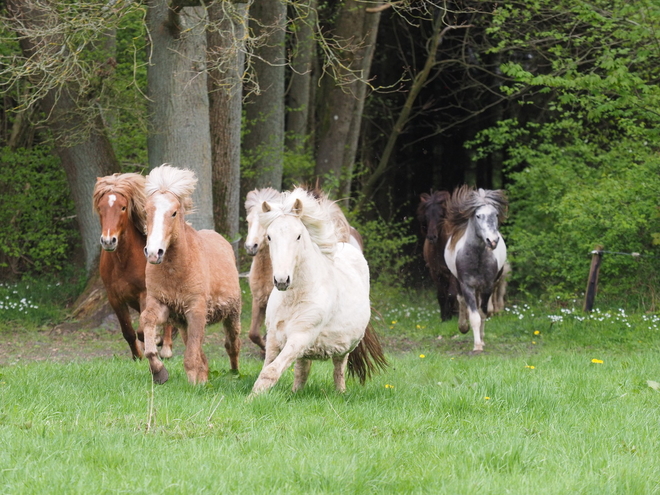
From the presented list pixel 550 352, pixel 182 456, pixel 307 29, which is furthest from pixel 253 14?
pixel 182 456

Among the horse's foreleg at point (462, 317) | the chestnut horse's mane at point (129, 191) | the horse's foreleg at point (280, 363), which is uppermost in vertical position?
the chestnut horse's mane at point (129, 191)

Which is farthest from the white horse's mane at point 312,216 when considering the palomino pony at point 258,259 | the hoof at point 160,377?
the palomino pony at point 258,259

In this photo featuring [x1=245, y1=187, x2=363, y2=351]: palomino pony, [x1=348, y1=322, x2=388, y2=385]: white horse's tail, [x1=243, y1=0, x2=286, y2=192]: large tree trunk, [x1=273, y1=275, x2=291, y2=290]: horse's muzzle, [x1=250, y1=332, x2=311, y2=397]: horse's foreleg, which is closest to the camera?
[x1=273, y1=275, x2=291, y2=290]: horse's muzzle

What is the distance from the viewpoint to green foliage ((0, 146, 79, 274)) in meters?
16.4

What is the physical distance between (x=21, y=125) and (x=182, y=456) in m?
14.9

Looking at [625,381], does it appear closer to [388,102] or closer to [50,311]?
[50,311]

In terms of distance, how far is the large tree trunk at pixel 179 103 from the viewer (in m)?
12.4

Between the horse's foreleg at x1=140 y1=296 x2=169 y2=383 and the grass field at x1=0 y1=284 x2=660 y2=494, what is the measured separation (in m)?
0.15

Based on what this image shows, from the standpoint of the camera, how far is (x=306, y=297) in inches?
254

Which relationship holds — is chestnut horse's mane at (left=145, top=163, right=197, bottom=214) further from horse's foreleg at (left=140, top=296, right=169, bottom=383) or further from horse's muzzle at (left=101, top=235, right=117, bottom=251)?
horse's foreleg at (left=140, top=296, right=169, bottom=383)

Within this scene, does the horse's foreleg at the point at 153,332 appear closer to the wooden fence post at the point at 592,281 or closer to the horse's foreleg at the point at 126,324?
the horse's foreleg at the point at 126,324

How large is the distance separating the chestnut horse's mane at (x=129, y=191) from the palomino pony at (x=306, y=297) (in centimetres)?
223

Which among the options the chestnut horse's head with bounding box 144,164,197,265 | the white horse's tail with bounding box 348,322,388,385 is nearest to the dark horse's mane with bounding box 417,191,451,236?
the white horse's tail with bounding box 348,322,388,385

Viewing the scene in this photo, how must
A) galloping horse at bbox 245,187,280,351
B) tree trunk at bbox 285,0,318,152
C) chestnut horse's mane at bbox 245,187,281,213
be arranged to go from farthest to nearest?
1. tree trunk at bbox 285,0,318,152
2. chestnut horse's mane at bbox 245,187,281,213
3. galloping horse at bbox 245,187,280,351
